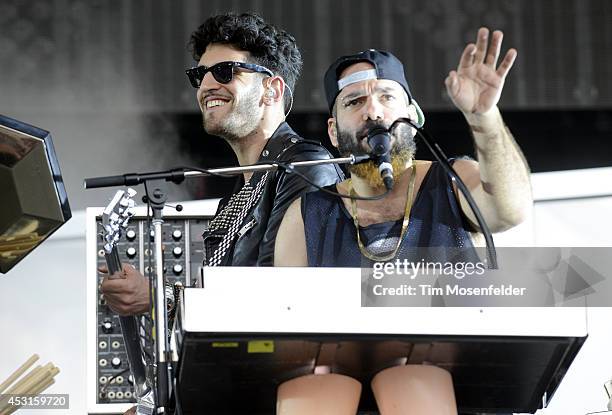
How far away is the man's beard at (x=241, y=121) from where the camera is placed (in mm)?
3850

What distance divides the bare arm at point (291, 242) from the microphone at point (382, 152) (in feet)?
1.51

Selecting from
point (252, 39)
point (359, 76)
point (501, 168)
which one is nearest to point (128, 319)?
point (252, 39)

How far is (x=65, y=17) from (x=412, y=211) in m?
2.97

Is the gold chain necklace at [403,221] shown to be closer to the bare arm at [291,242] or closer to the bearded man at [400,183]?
the bearded man at [400,183]

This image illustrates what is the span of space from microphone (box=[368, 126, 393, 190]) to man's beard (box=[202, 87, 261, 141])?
1101mm

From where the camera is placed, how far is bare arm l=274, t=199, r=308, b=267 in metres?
3.14

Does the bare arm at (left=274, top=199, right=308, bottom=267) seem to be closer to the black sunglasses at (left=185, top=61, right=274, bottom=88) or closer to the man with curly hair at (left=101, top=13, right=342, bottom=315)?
the man with curly hair at (left=101, top=13, right=342, bottom=315)

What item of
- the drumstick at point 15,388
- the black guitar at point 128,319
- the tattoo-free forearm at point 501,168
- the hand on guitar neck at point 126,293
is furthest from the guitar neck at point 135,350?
the tattoo-free forearm at point 501,168

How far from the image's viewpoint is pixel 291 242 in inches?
126

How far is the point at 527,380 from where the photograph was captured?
8.37 ft

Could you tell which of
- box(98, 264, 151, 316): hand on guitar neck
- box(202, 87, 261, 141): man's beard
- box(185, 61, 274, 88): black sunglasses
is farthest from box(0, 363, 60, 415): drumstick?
box(185, 61, 274, 88): black sunglasses

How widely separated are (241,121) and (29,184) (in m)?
0.89

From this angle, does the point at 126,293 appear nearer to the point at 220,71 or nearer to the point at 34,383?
the point at 34,383

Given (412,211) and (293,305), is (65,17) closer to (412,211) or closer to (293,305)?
(412,211)
